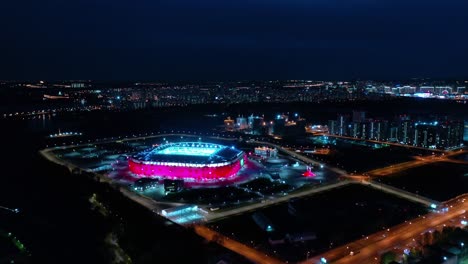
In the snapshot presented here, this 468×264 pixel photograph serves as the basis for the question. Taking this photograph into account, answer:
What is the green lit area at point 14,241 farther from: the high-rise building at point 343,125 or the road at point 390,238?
the high-rise building at point 343,125

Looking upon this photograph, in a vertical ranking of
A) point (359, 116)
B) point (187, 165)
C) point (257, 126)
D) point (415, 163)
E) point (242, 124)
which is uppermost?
point (359, 116)

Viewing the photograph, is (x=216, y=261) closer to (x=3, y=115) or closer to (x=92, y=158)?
(x=92, y=158)

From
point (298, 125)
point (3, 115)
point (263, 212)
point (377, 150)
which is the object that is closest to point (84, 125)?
point (3, 115)

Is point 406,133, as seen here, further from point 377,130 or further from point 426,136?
point 377,130

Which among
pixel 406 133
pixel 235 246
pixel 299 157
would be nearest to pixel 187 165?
pixel 235 246

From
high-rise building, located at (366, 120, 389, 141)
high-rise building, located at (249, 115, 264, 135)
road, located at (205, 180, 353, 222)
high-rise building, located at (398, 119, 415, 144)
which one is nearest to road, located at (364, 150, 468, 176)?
road, located at (205, 180, 353, 222)

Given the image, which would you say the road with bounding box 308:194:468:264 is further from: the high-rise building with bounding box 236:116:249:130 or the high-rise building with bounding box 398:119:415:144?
the high-rise building with bounding box 236:116:249:130
